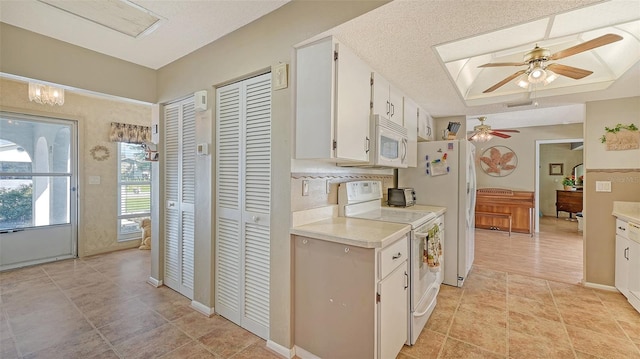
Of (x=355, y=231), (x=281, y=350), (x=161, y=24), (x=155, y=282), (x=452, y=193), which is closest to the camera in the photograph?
(x=355, y=231)

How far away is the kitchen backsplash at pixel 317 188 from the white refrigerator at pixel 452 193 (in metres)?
1.14

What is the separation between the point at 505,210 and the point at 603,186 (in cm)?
302

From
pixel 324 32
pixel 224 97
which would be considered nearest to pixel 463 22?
pixel 324 32

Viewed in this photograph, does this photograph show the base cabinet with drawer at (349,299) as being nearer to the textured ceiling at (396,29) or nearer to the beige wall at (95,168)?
the textured ceiling at (396,29)

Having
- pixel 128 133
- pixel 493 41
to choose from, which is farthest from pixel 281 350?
pixel 128 133

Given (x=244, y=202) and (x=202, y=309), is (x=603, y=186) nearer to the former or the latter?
(x=244, y=202)

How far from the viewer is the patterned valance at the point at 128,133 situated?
4.30m

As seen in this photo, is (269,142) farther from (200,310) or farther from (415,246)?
(200,310)

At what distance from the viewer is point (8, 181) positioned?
3520 mm

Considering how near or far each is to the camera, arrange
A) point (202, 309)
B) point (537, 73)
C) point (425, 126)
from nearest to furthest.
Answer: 1. point (537, 73)
2. point (202, 309)
3. point (425, 126)

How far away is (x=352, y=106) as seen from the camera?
1.92 meters

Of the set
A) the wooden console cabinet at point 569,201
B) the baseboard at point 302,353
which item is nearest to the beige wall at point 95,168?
the baseboard at point 302,353

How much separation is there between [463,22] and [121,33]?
2665 mm

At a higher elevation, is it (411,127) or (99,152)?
(411,127)
